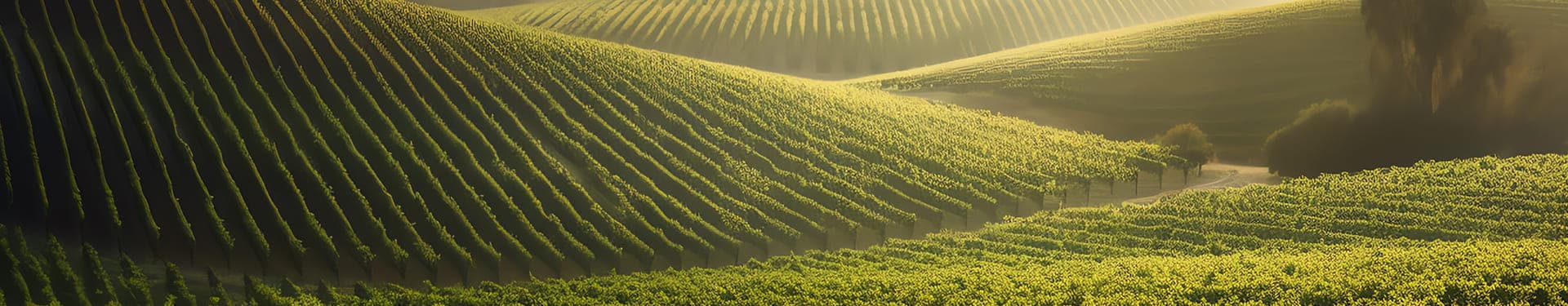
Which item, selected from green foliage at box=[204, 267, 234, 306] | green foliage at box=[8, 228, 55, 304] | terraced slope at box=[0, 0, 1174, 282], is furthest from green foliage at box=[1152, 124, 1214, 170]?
green foliage at box=[8, 228, 55, 304]

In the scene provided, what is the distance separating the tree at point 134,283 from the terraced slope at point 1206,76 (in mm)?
51961

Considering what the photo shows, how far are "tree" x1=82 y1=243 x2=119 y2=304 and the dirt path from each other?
35.3 meters

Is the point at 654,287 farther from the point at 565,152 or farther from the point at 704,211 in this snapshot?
the point at 565,152

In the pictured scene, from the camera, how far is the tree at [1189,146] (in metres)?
55.0

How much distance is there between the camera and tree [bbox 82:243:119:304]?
93.0ft

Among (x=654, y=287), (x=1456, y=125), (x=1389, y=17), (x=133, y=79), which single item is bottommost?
(x=654, y=287)

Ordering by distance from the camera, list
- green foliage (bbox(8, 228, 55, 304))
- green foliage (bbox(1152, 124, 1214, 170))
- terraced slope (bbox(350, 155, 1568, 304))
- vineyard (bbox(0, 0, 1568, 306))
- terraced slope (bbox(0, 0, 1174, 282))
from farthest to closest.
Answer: green foliage (bbox(1152, 124, 1214, 170)) → terraced slope (bbox(0, 0, 1174, 282)) → vineyard (bbox(0, 0, 1568, 306)) → green foliage (bbox(8, 228, 55, 304)) → terraced slope (bbox(350, 155, 1568, 304))

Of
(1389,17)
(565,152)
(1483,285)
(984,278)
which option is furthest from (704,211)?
(1389,17)

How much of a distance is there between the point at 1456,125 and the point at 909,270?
3221 cm

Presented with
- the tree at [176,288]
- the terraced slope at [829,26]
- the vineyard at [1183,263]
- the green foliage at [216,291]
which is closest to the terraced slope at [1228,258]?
the vineyard at [1183,263]

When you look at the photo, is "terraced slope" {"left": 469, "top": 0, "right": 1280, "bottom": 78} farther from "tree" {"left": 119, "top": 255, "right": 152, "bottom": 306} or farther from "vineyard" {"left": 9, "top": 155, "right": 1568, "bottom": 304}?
"tree" {"left": 119, "top": 255, "right": 152, "bottom": 306}

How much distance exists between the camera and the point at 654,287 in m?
29.7

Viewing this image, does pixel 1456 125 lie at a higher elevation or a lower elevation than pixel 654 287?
higher

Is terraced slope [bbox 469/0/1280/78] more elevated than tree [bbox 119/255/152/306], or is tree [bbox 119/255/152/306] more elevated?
terraced slope [bbox 469/0/1280/78]
